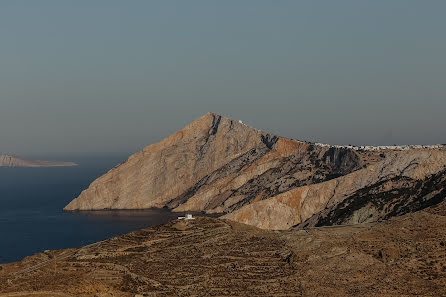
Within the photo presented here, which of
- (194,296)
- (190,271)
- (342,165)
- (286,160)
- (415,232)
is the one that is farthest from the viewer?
(286,160)

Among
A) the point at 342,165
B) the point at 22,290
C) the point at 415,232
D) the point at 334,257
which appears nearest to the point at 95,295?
the point at 22,290

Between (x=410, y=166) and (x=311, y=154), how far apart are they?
191 ft

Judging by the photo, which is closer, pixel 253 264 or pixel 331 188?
pixel 253 264

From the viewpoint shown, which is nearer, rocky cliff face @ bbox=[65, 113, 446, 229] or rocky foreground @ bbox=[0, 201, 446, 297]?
rocky foreground @ bbox=[0, 201, 446, 297]

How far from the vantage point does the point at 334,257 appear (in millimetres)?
69375

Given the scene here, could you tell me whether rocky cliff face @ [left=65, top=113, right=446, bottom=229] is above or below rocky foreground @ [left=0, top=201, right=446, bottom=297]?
above

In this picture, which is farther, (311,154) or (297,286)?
(311,154)

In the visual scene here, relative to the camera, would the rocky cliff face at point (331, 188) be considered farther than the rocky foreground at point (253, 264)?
Yes

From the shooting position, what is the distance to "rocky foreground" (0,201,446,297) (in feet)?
202

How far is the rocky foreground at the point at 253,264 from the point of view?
6147 centimetres

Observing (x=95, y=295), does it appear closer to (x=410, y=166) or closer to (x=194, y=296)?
(x=194, y=296)

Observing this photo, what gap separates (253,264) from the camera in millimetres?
69125

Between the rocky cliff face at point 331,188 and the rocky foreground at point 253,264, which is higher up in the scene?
the rocky cliff face at point 331,188

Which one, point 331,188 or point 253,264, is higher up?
point 331,188
